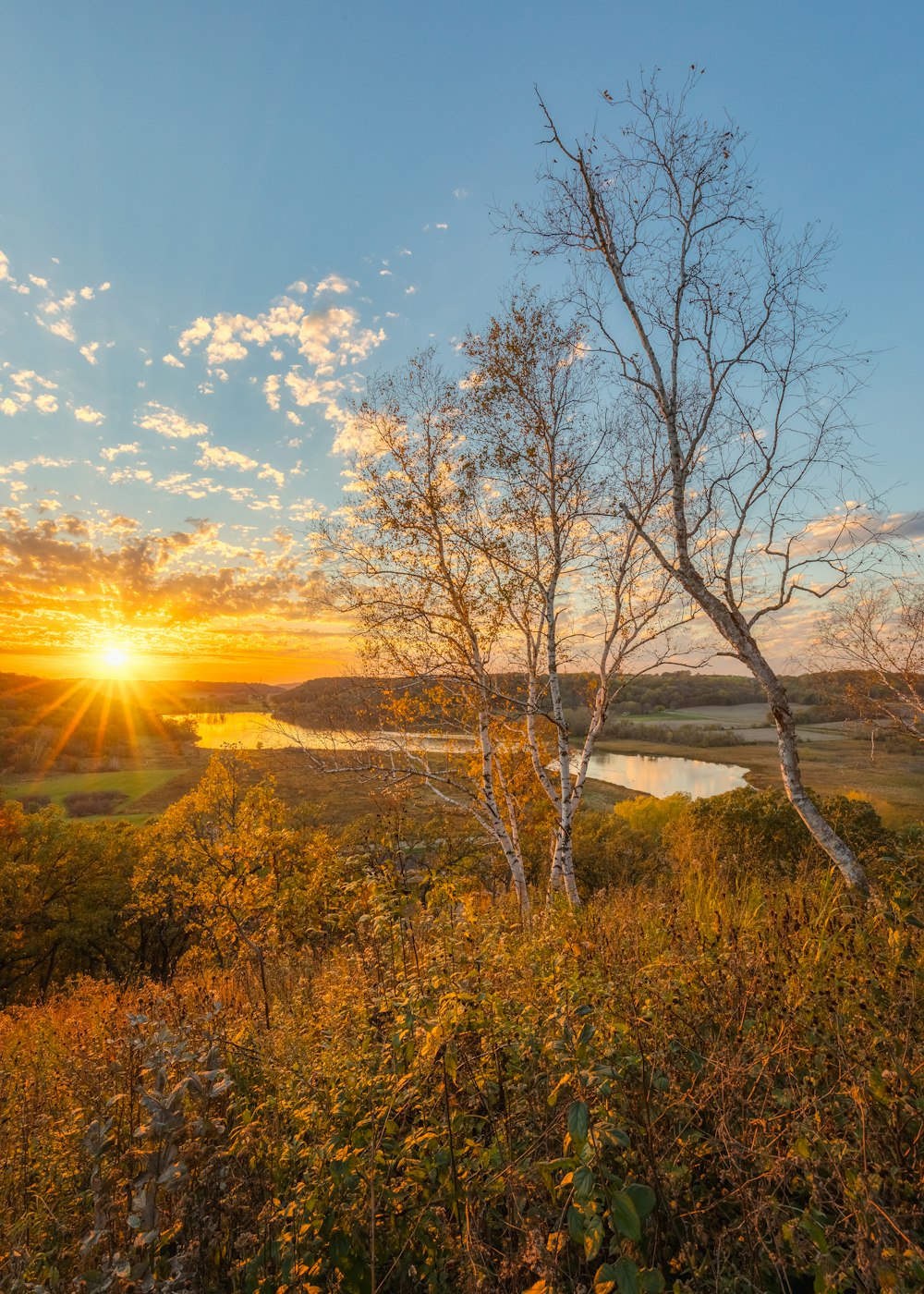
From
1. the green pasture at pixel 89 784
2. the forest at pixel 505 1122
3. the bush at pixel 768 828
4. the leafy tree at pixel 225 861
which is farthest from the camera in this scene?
the green pasture at pixel 89 784

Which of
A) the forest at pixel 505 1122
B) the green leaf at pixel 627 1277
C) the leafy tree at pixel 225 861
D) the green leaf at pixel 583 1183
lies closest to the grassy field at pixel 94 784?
the leafy tree at pixel 225 861

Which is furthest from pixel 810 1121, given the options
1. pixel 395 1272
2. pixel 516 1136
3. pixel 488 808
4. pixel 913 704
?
pixel 913 704

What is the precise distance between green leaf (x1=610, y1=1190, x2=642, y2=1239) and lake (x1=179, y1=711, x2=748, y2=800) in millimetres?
8665

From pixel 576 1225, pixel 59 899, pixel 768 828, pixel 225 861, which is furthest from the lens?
pixel 59 899

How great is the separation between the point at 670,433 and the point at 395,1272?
8.06 m

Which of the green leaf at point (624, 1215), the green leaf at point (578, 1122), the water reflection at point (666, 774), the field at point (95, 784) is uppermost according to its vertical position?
the green leaf at point (578, 1122)

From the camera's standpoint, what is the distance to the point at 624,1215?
1724 millimetres

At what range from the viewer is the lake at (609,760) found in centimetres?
1018

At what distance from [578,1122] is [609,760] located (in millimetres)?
68118

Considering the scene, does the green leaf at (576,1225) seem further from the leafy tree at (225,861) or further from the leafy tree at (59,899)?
the leafy tree at (59,899)

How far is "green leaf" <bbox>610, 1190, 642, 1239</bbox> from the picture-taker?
1.69 m

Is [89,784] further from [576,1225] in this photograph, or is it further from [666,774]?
[576,1225]

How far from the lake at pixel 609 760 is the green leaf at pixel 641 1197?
28.1 feet

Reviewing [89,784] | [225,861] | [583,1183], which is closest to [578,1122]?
[583,1183]
